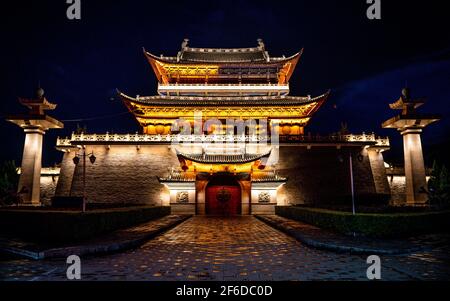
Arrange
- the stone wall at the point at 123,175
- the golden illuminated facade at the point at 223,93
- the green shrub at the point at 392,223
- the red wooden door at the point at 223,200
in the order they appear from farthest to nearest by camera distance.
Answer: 1. the golden illuminated facade at the point at 223,93
2. the stone wall at the point at 123,175
3. the red wooden door at the point at 223,200
4. the green shrub at the point at 392,223

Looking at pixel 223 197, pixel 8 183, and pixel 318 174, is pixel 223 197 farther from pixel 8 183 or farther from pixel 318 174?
pixel 8 183

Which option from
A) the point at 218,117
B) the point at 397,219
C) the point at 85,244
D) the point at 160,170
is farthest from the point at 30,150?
the point at 397,219

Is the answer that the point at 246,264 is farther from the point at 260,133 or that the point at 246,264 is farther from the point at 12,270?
the point at 260,133

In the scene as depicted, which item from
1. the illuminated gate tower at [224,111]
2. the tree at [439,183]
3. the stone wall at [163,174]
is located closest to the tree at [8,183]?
the stone wall at [163,174]

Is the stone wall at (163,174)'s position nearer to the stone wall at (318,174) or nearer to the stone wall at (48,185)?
the stone wall at (318,174)

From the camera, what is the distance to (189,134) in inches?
1214

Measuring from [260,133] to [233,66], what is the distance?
7584 mm

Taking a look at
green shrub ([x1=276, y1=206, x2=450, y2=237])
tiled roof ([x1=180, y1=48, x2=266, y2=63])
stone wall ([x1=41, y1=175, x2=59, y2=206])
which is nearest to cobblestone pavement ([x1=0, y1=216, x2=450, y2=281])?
green shrub ([x1=276, y1=206, x2=450, y2=237])

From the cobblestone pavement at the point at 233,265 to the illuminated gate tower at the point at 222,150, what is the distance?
1602 cm

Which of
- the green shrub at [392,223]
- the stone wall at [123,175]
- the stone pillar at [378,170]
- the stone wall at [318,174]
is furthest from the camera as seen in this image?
the stone pillar at [378,170]

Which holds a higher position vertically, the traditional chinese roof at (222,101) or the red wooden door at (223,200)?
the traditional chinese roof at (222,101)

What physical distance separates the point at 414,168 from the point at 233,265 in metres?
22.3

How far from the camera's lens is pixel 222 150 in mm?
28281

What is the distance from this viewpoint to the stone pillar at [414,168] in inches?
950
